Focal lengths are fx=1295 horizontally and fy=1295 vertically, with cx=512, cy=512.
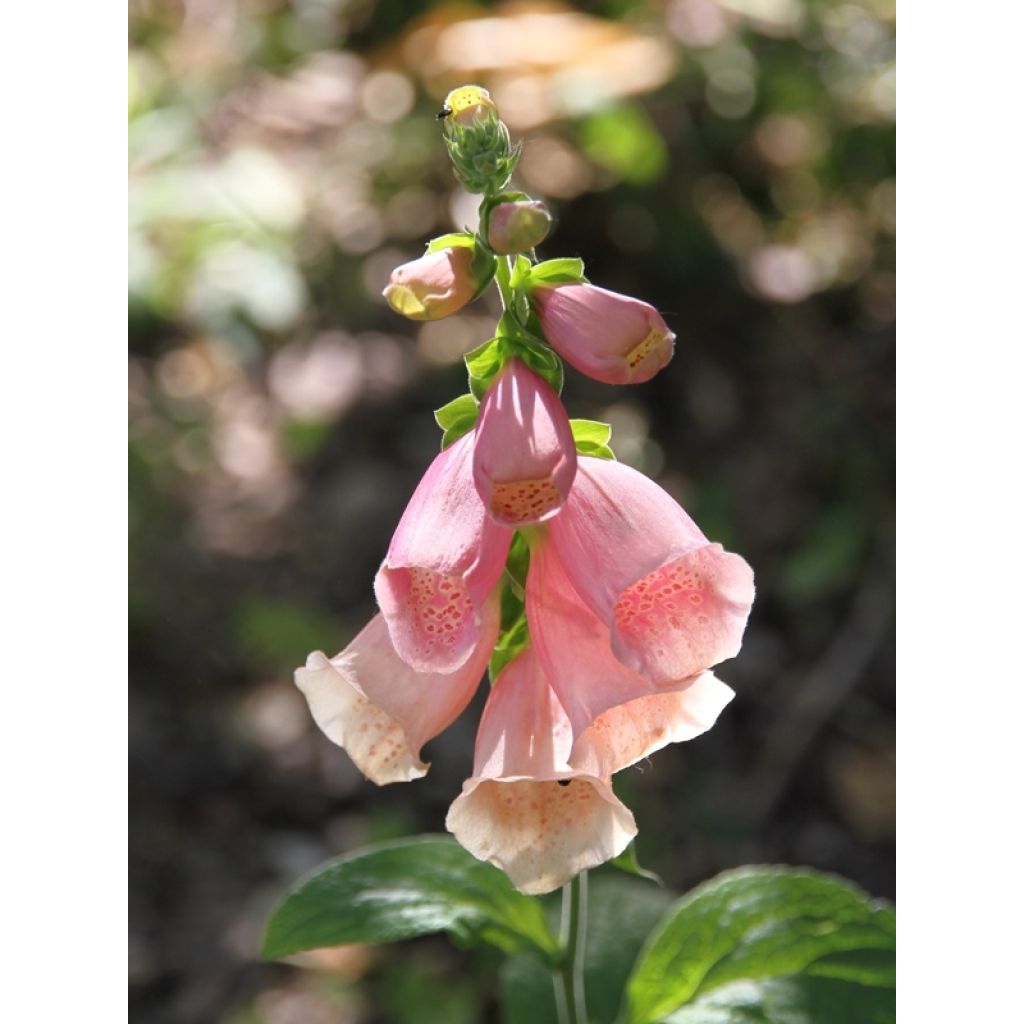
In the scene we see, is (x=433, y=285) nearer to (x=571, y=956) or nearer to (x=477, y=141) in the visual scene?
(x=477, y=141)

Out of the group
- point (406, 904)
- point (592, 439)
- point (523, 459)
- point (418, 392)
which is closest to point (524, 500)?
point (523, 459)

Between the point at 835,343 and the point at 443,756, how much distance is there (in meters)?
1.22

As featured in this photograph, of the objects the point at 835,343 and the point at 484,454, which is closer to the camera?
the point at 484,454

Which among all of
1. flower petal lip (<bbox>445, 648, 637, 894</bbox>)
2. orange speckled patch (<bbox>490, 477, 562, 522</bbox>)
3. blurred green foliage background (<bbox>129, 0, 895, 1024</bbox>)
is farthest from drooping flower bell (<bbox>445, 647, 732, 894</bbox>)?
blurred green foliage background (<bbox>129, 0, 895, 1024</bbox>)

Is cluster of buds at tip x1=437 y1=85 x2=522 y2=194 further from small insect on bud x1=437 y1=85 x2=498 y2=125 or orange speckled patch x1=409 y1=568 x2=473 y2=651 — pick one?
orange speckled patch x1=409 y1=568 x2=473 y2=651

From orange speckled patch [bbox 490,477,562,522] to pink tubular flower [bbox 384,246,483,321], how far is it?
12cm

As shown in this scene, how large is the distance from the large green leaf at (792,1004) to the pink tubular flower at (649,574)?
0.39 m

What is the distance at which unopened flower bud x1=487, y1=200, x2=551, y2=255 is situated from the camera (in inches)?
A: 31.2

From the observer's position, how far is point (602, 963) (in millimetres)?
1322

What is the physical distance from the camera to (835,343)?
2.76 m

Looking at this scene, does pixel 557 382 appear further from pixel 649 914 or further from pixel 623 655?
pixel 649 914

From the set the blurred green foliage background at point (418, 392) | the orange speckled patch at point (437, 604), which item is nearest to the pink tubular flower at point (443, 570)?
the orange speckled patch at point (437, 604)

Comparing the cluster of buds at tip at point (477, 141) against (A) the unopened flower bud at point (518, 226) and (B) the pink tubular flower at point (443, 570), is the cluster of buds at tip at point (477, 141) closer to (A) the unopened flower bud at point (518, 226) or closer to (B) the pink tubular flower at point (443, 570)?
(A) the unopened flower bud at point (518, 226)
